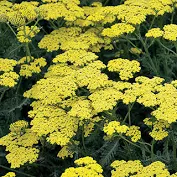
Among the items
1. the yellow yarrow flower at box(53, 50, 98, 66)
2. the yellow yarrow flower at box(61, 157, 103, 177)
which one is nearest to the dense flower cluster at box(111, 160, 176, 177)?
the yellow yarrow flower at box(61, 157, 103, 177)

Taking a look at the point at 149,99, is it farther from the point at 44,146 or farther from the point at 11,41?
the point at 11,41

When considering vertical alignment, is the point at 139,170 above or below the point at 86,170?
below

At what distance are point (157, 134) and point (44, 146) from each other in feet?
Result: 3.73

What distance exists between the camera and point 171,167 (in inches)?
159

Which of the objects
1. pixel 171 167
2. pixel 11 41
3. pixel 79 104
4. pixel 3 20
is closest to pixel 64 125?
pixel 79 104

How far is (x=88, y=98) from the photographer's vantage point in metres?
4.26

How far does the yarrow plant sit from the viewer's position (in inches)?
154

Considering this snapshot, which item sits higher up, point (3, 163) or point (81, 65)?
point (81, 65)

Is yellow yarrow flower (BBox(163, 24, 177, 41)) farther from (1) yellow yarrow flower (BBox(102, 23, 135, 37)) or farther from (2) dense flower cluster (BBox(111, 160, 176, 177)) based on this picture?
(2) dense flower cluster (BBox(111, 160, 176, 177))

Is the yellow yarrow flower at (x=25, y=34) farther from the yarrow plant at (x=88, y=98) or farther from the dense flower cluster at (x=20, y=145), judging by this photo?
the dense flower cluster at (x=20, y=145)

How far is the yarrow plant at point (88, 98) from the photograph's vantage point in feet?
12.8

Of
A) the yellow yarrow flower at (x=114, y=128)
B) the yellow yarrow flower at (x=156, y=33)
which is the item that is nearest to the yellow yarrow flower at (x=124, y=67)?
the yellow yarrow flower at (x=156, y=33)

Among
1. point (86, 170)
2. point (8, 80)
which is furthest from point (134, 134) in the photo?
point (8, 80)

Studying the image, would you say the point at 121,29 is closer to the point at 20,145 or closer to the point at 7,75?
the point at 7,75
